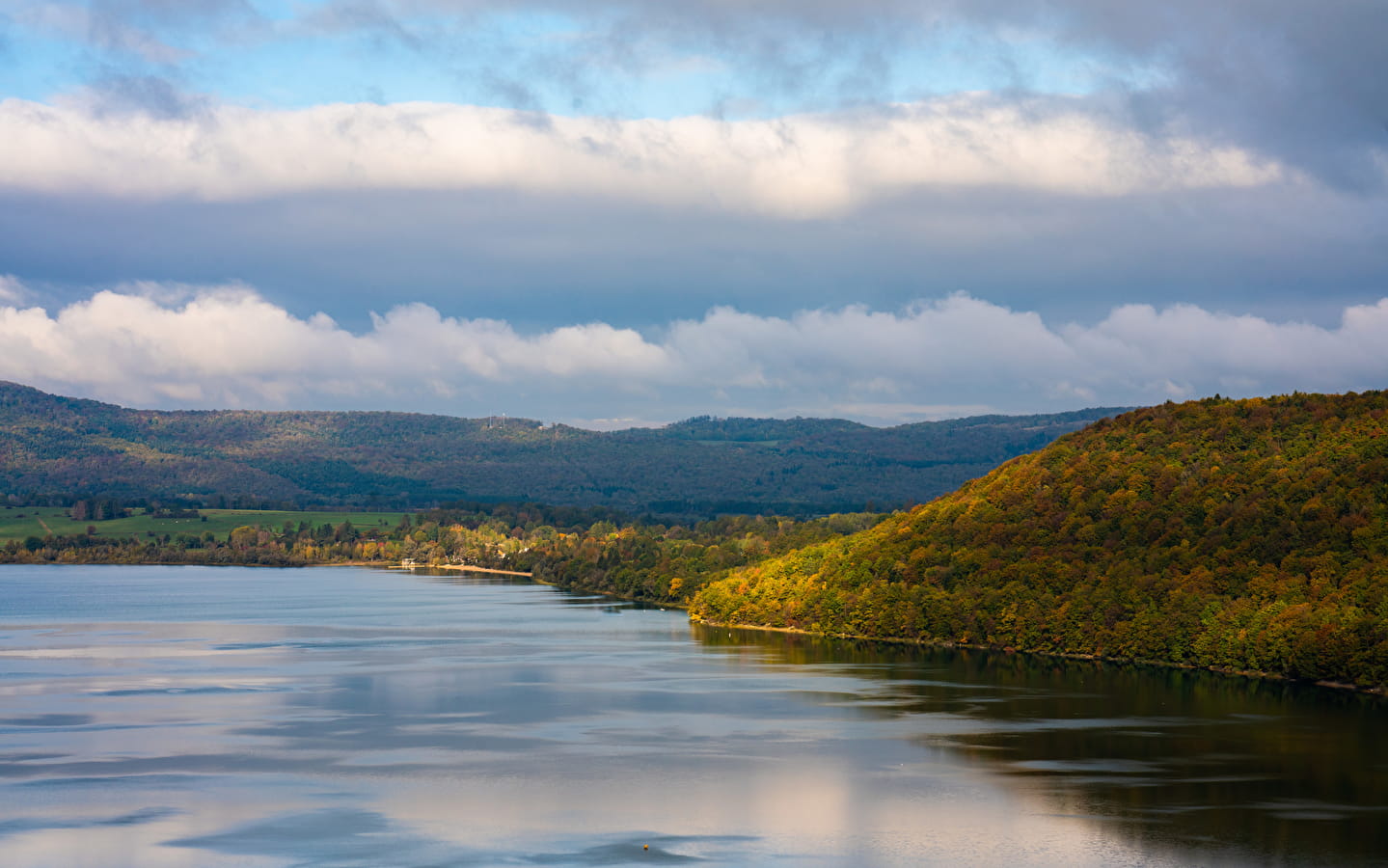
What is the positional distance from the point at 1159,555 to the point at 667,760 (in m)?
54.6

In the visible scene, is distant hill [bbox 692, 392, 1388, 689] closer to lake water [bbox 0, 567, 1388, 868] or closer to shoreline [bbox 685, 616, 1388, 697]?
shoreline [bbox 685, 616, 1388, 697]

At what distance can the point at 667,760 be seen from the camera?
6334 centimetres

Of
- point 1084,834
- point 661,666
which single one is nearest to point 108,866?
point 1084,834

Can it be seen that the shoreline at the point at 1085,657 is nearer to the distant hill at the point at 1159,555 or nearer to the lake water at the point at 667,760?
the distant hill at the point at 1159,555

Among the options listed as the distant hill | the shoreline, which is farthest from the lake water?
the distant hill

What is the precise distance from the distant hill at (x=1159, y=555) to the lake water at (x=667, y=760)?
12.7ft

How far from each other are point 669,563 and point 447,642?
6265 centimetres

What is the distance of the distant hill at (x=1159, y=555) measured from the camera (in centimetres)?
9206

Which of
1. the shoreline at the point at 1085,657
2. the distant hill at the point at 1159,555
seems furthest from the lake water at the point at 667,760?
the distant hill at the point at 1159,555

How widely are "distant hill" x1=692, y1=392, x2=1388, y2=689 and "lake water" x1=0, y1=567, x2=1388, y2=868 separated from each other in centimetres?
388

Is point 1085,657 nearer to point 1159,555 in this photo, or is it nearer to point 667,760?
point 1159,555

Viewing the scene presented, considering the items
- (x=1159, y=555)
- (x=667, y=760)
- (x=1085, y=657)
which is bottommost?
(x=667, y=760)

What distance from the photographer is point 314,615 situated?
150 meters

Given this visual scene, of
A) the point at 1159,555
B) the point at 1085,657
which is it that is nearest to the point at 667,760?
the point at 1085,657
